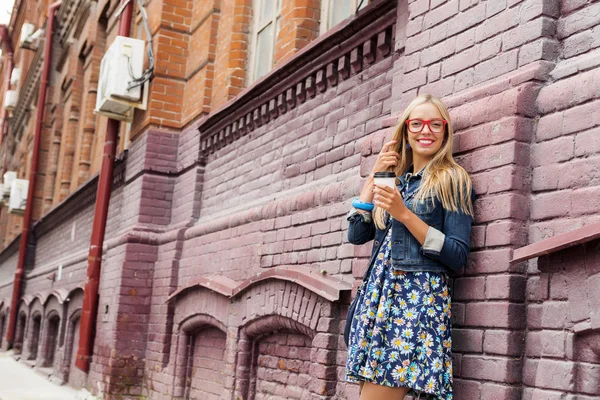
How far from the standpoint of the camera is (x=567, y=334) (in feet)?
8.62

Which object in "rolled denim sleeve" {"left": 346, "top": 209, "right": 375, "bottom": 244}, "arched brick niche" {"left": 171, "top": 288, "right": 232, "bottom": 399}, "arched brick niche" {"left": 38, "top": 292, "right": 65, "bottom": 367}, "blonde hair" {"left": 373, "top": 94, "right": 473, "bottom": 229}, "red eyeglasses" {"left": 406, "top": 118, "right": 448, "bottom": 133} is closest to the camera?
"blonde hair" {"left": 373, "top": 94, "right": 473, "bottom": 229}

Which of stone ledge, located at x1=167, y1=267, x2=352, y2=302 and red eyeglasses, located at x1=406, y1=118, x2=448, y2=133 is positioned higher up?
red eyeglasses, located at x1=406, y1=118, x2=448, y2=133

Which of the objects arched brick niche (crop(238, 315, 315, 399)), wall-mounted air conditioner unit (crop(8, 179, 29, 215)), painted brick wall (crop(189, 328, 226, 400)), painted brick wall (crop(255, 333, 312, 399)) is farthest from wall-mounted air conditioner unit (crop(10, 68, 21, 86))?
painted brick wall (crop(255, 333, 312, 399))

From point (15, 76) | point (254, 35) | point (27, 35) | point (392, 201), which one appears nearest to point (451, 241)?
point (392, 201)

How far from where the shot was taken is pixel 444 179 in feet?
9.86

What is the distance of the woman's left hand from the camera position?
9.55ft

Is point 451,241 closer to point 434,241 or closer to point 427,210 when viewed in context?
point 434,241

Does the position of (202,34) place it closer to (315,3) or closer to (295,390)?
(315,3)

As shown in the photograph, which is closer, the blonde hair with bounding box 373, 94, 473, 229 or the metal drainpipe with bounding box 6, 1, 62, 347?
the blonde hair with bounding box 373, 94, 473, 229

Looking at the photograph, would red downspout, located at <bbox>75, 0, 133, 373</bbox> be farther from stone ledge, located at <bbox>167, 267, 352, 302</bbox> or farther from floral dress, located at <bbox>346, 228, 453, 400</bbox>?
floral dress, located at <bbox>346, 228, 453, 400</bbox>

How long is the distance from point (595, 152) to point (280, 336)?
9.78ft

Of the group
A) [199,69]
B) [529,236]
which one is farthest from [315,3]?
[529,236]

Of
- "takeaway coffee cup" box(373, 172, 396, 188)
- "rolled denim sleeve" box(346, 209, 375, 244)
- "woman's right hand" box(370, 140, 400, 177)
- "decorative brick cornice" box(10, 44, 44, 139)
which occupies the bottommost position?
"rolled denim sleeve" box(346, 209, 375, 244)

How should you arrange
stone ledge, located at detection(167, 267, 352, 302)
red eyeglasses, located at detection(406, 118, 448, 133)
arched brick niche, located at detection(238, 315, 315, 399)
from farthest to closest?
arched brick niche, located at detection(238, 315, 315, 399) → stone ledge, located at detection(167, 267, 352, 302) → red eyeglasses, located at detection(406, 118, 448, 133)
